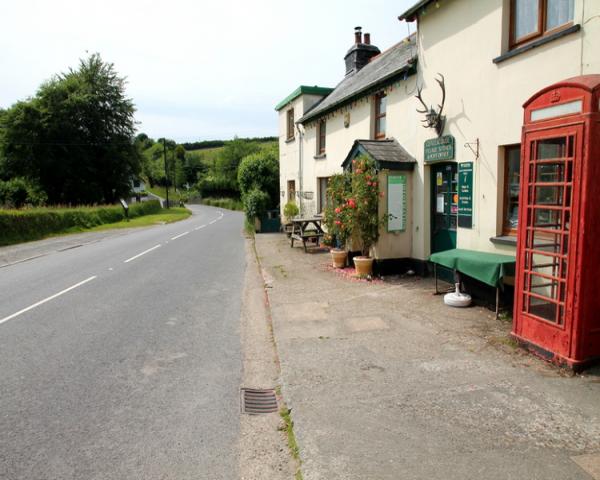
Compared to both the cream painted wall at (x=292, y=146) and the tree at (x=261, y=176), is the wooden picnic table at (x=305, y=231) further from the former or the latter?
the tree at (x=261, y=176)

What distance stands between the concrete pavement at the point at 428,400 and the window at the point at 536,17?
441 centimetres

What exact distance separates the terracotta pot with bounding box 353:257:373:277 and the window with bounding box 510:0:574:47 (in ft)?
16.6

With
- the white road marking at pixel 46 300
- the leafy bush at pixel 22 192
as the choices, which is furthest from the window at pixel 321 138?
the leafy bush at pixel 22 192

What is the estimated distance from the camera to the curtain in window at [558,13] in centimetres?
631

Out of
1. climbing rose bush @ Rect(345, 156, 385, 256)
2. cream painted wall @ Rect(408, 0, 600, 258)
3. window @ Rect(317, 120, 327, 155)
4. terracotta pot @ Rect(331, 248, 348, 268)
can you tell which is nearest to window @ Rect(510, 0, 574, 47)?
cream painted wall @ Rect(408, 0, 600, 258)

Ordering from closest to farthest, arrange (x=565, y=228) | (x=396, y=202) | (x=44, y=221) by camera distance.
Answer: (x=565, y=228) → (x=396, y=202) → (x=44, y=221)

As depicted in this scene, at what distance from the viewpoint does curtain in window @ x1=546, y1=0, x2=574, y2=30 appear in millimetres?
6312

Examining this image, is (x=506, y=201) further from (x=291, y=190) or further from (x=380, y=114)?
(x=291, y=190)

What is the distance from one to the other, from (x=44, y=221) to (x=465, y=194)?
23.0 meters

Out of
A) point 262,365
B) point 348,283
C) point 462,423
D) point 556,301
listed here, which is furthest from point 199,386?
point 348,283

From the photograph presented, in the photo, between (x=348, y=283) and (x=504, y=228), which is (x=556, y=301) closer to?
(x=504, y=228)

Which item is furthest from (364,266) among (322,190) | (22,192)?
(22,192)

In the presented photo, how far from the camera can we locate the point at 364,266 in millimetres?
10328

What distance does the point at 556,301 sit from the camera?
518cm
